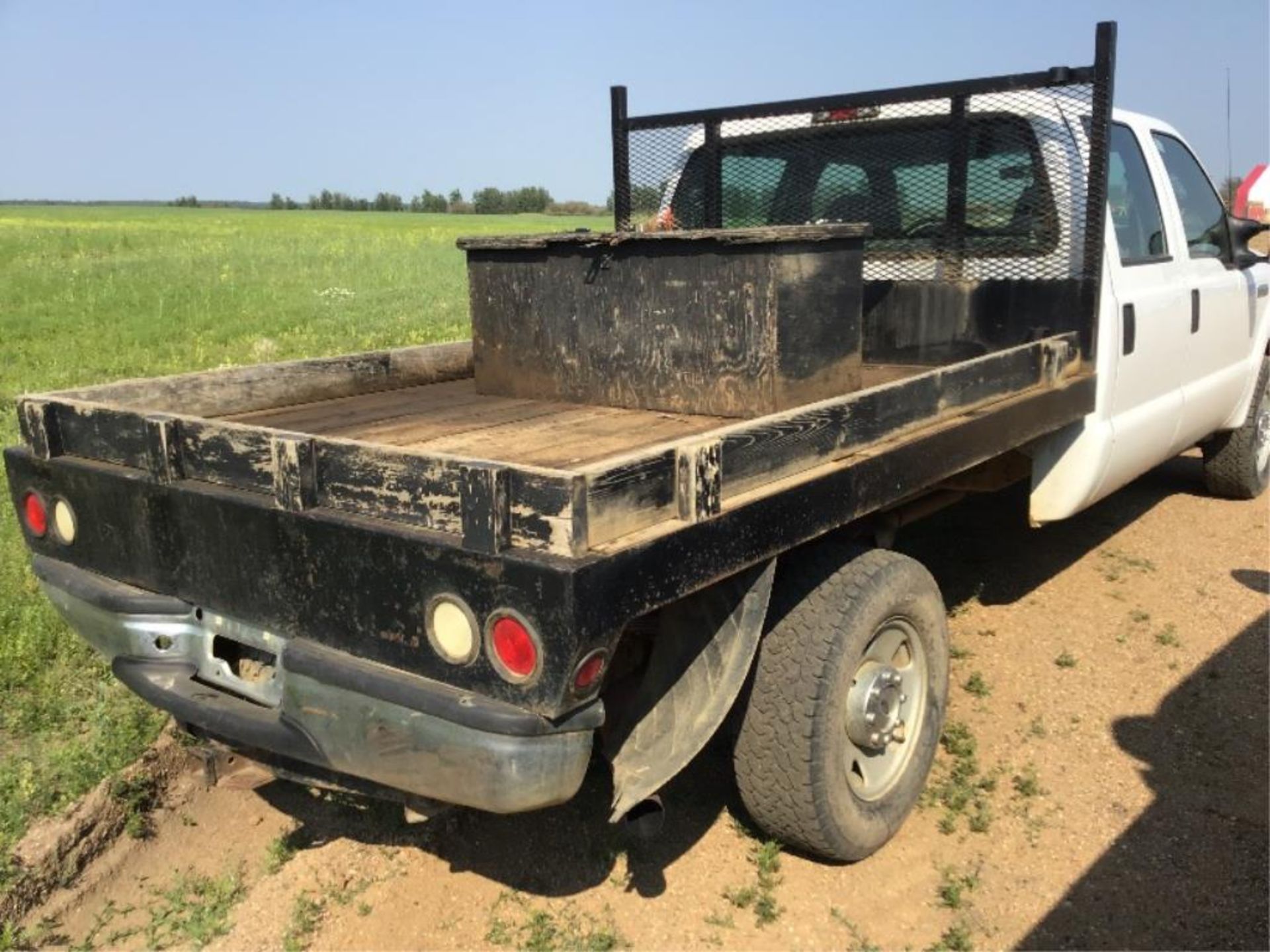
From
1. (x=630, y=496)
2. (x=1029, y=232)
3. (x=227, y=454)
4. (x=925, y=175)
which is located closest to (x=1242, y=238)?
(x=1029, y=232)

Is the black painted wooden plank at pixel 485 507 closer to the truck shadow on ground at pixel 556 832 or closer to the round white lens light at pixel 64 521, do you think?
the truck shadow on ground at pixel 556 832

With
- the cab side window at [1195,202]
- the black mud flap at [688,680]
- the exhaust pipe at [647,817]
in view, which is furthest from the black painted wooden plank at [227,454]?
the cab side window at [1195,202]

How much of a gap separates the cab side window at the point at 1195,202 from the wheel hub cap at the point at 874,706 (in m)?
3.01

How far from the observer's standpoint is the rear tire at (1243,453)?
600cm

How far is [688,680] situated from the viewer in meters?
2.48

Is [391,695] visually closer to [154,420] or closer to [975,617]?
[154,420]

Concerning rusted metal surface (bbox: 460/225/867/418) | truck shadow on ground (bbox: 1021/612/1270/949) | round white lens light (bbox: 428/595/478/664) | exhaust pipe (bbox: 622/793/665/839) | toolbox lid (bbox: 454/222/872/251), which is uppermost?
toolbox lid (bbox: 454/222/872/251)

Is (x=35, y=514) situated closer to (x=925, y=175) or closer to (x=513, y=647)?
(x=513, y=647)

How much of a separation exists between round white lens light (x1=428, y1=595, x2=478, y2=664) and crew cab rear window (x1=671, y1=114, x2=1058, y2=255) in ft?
9.69

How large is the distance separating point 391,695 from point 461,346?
95.3 inches

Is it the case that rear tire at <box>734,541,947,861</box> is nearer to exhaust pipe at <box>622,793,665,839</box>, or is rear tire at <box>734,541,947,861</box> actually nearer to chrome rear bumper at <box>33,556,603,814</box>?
exhaust pipe at <box>622,793,665,839</box>

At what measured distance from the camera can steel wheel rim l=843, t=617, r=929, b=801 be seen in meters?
2.83

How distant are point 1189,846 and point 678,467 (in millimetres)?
1993

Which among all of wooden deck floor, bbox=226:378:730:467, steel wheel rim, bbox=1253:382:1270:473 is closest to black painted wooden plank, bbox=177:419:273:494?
wooden deck floor, bbox=226:378:730:467
